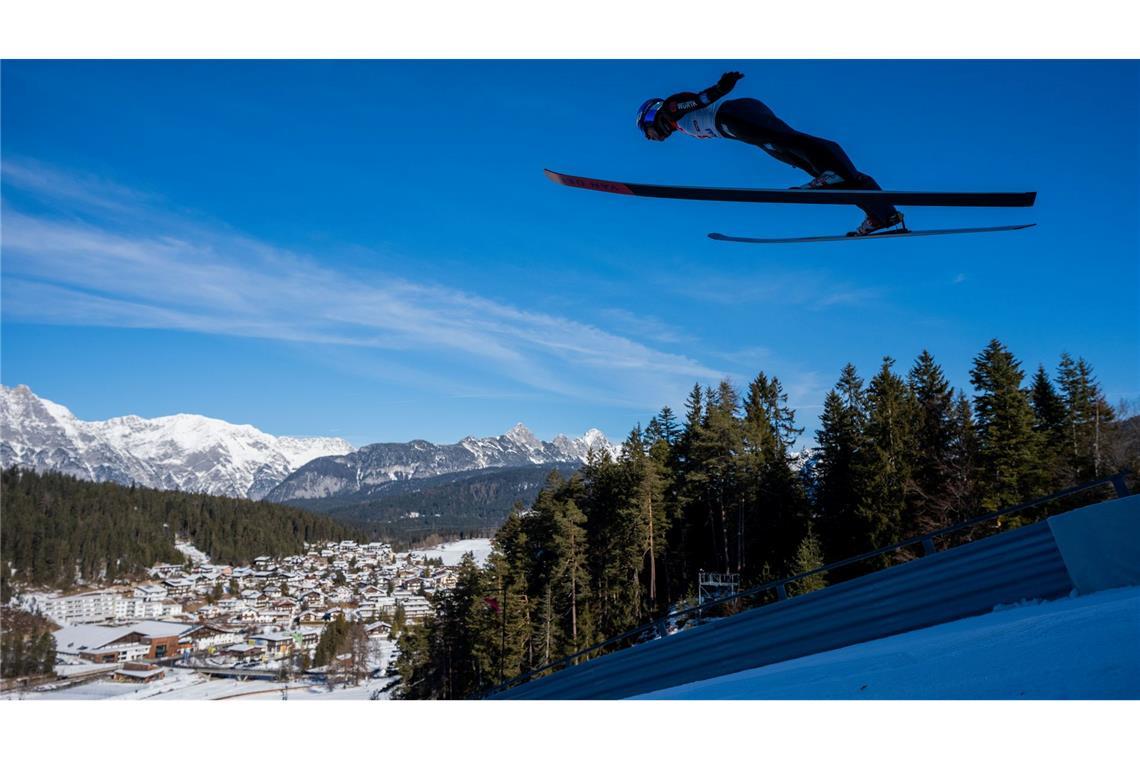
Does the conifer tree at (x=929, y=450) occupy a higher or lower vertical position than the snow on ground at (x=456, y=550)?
higher

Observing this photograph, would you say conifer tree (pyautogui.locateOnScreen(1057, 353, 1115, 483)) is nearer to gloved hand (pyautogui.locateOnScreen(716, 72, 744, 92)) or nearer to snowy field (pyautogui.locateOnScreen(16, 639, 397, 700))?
gloved hand (pyautogui.locateOnScreen(716, 72, 744, 92))

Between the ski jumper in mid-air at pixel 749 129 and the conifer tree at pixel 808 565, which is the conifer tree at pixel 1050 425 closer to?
the conifer tree at pixel 808 565

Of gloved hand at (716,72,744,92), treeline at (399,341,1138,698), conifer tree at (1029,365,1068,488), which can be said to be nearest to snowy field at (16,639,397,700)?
treeline at (399,341,1138,698)

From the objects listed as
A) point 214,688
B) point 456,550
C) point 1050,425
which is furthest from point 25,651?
point 456,550

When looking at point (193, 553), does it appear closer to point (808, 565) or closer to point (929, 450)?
point (808, 565)

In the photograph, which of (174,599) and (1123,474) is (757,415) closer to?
(1123,474)

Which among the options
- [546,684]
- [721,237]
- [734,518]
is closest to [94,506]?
[734,518]

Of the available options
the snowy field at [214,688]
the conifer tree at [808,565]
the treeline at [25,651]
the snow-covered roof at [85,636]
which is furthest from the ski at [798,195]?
the snow-covered roof at [85,636]
